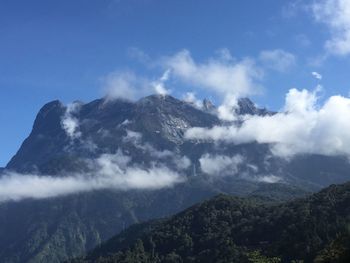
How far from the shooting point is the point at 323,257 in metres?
144

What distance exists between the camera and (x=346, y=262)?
129625 millimetres

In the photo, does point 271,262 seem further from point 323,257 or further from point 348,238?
point 348,238

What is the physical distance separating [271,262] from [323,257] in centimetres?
1319

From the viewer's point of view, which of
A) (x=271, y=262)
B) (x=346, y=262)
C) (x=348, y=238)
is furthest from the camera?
(x=348, y=238)

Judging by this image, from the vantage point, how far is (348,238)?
158250 millimetres

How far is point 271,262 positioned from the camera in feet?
466

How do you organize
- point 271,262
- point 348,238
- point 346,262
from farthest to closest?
point 348,238, point 271,262, point 346,262

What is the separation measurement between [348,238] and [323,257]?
1770cm

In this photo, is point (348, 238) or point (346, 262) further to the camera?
point (348, 238)

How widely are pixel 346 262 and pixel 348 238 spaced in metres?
30.0

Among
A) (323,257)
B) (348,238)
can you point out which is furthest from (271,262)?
(348,238)

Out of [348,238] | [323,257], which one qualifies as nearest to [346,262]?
[323,257]

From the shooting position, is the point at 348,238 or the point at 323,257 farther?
the point at 348,238

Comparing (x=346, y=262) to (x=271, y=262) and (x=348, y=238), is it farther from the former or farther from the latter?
(x=348, y=238)
